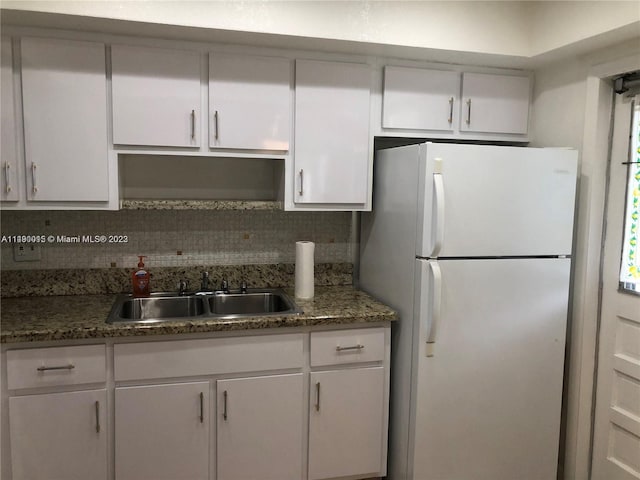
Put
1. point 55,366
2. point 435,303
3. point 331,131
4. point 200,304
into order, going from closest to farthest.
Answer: point 55,366
point 435,303
point 331,131
point 200,304

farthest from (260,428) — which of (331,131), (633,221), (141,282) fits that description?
(633,221)

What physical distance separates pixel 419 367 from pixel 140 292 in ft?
4.68

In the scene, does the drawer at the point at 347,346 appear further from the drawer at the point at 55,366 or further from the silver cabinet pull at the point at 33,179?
the silver cabinet pull at the point at 33,179

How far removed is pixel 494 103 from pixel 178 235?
1800 mm

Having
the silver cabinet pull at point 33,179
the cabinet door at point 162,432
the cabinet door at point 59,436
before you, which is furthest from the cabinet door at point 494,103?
the cabinet door at point 59,436

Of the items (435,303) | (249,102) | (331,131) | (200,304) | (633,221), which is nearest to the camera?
(435,303)

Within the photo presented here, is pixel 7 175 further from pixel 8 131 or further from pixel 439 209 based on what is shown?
pixel 439 209

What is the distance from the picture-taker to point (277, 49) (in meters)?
2.25

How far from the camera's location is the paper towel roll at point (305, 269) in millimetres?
2414

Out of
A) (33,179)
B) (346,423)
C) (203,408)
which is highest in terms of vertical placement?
(33,179)

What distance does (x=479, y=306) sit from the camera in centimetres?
Result: 210

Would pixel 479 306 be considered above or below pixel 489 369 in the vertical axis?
above

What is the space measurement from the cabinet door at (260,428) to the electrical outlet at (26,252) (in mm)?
1161

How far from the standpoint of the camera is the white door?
82.9 inches
